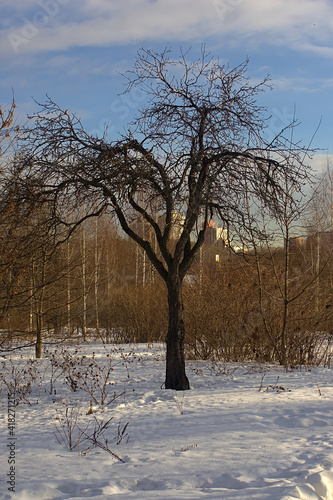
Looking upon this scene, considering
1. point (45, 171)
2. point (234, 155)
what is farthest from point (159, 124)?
point (45, 171)

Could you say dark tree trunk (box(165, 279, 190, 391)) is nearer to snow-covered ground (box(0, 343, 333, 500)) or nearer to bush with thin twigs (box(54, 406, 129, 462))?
snow-covered ground (box(0, 343, 333, 500))

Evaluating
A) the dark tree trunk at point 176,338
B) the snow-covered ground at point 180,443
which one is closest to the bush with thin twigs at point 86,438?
the snow-covered ground at point 180,443

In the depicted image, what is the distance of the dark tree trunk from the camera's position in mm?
7391

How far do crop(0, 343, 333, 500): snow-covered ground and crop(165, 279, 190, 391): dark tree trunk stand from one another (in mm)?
308

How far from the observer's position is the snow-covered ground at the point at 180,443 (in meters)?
3.64

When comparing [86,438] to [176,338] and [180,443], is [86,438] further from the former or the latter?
[176,338]

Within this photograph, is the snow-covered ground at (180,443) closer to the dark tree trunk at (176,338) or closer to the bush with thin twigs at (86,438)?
the bush with thin twigs at (86,438)

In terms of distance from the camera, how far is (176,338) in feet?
24.2

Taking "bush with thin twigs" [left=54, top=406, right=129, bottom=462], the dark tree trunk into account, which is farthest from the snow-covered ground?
the dark tree trunk

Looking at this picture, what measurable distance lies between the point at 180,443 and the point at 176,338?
8.77 ft

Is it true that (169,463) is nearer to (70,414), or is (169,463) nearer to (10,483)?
(10,483)

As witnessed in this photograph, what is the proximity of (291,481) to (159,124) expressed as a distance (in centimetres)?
531

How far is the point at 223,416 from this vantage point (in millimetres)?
5770

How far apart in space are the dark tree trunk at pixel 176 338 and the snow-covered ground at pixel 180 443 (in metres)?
0.31
